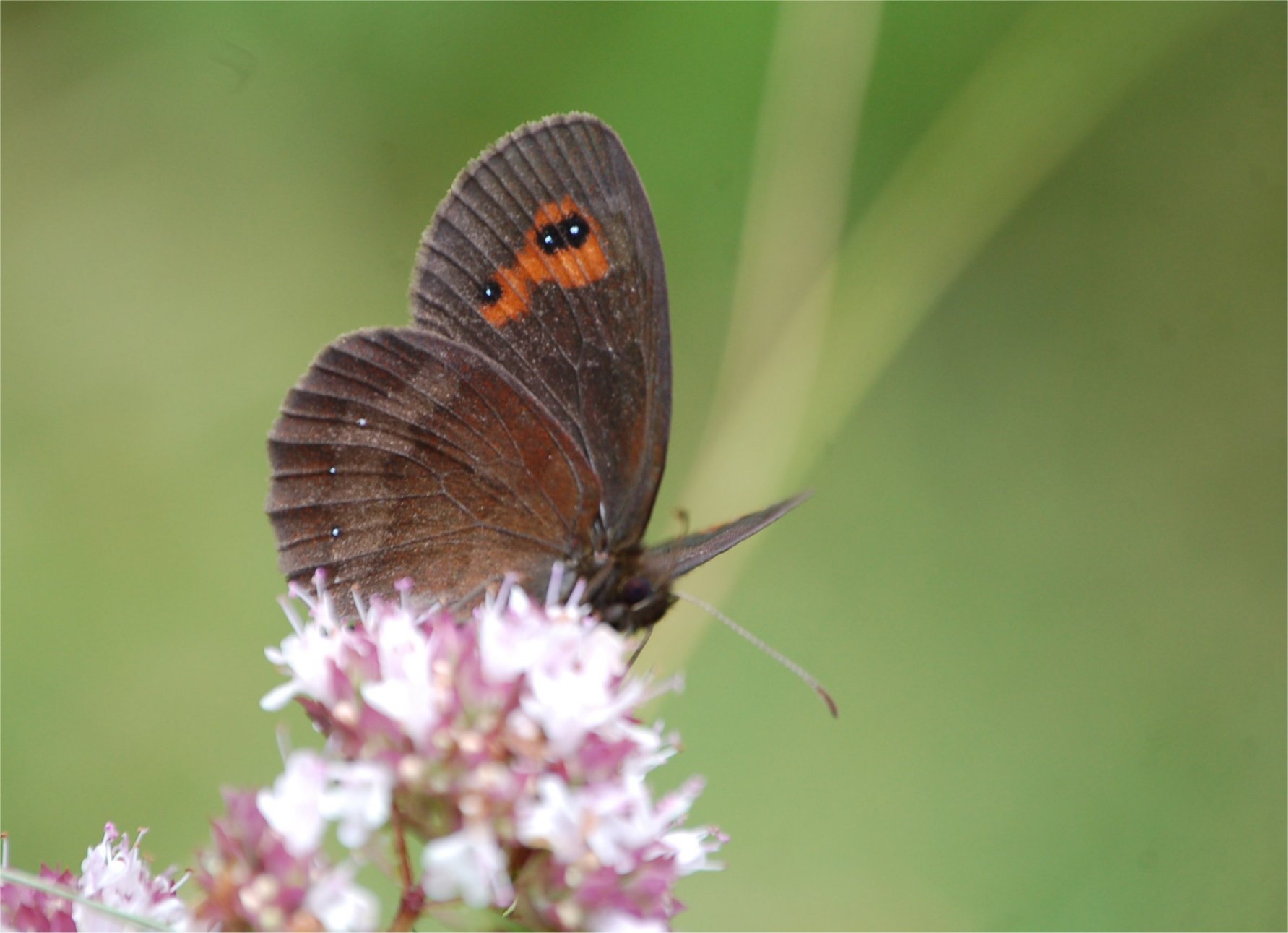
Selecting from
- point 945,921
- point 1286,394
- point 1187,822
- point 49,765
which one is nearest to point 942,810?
point 945,921

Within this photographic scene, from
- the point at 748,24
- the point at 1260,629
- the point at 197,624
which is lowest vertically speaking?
the point at 197,624

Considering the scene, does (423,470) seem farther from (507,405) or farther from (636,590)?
(636,590)

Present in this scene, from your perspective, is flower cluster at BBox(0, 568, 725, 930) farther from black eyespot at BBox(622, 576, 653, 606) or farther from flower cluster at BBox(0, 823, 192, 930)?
black eyespot at BBox(622, 576, 653, 606)

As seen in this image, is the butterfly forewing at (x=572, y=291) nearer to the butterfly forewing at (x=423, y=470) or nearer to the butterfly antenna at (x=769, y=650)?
the butterfly forewing at (x=423, y=470)

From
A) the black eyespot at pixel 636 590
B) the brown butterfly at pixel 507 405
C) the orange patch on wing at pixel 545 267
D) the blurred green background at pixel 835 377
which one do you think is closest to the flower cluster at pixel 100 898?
the brown butterfly at pixel 507 405

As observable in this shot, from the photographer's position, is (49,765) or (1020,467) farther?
(1020,467)

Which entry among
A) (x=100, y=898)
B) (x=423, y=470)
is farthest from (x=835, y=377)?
(x=100, y=898)

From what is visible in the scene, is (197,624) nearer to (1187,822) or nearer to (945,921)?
(945,921)
